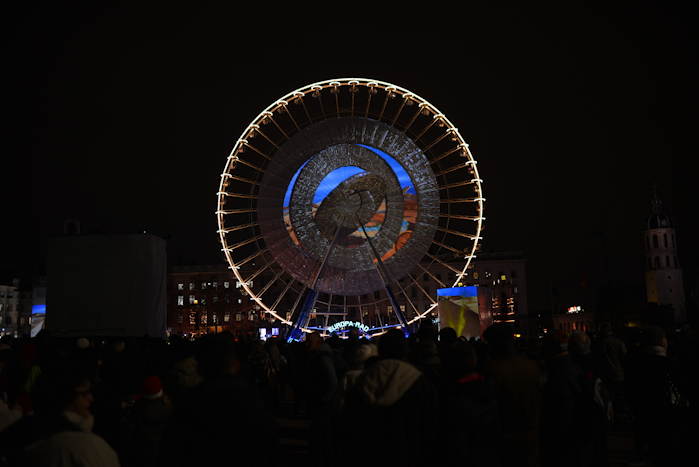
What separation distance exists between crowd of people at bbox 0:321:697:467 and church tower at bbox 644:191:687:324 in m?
131

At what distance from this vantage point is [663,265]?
433ft

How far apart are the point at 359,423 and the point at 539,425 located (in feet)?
8.49

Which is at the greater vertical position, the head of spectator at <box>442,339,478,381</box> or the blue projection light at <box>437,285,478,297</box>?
the blue projection light at <box>437,285,478,297</box>

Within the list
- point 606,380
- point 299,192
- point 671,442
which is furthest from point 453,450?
point 299,192

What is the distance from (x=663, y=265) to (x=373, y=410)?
138925 mm

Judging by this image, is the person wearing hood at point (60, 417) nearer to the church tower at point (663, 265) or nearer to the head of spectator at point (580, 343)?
the head of spectator at point (580, 343)

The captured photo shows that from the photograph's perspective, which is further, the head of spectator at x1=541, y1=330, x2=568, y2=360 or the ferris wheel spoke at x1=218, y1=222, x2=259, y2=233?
the ferris wheel spoke at x1=218, y1=222, x2=259, y2=233

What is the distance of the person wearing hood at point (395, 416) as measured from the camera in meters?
5.77

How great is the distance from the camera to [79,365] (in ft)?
16.9

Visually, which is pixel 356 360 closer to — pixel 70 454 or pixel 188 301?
pixel 70 454

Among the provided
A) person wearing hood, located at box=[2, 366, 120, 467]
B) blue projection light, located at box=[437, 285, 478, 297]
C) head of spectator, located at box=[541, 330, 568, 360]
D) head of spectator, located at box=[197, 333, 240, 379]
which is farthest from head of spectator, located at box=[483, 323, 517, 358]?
blue projection light, located at box=[437, 285, 478, 297]

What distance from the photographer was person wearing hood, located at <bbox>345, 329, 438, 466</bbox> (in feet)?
18.9

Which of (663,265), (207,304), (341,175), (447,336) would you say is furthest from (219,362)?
(663,265)

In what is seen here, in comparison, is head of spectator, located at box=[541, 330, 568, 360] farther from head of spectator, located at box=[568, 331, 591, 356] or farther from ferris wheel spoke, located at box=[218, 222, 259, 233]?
ferris wheel spoke, located at box=[218, 222, 259, 233]
